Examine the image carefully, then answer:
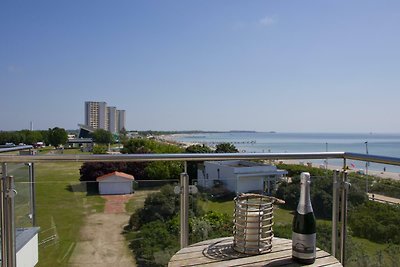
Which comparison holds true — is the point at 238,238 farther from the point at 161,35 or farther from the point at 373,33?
the point at 161,35

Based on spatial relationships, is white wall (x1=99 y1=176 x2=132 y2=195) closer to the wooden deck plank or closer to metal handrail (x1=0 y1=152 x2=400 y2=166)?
metal handrail (x1=0 y1=152 x2=400 y2=166)

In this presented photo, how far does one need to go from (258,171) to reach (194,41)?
12.9m

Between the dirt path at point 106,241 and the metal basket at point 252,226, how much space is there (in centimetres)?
109

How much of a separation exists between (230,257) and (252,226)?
14cm

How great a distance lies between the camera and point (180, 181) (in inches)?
89.5

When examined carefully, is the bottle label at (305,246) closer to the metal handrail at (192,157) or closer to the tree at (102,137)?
the metal handrail at (192,157)

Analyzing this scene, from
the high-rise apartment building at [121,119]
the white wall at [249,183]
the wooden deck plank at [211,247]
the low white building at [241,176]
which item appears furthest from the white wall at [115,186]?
the high-rise apartment building at [121,119]

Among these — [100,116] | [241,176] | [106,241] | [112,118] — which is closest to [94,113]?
[100,116]

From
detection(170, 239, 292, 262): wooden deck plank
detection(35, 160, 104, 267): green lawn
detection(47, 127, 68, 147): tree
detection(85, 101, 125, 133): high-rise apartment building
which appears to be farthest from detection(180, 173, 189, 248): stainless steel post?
detection(85, 101, 125, 133): high-rise apartment building

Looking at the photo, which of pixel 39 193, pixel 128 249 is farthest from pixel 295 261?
pixel 39 193

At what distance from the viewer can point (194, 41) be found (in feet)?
47.6

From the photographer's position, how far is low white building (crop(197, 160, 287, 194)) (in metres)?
2.21

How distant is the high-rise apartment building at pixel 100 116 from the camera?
8169cm

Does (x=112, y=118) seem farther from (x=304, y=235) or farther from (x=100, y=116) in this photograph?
(x=304, y=235)
